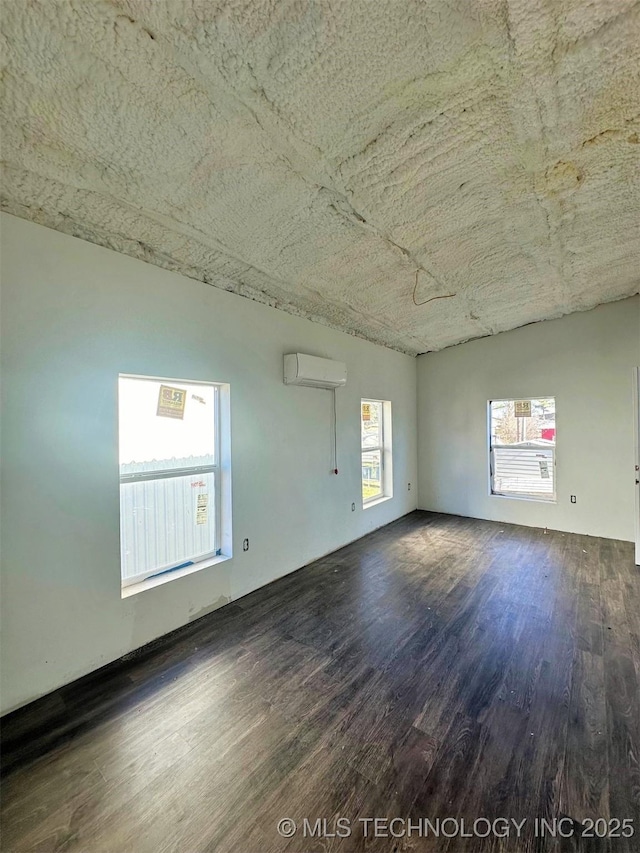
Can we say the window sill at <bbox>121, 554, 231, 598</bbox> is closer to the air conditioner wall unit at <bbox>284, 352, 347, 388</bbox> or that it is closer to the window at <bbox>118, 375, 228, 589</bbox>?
the window at <bbox>118, 375, 228, 589</bbox>

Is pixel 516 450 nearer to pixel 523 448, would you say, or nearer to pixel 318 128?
pixel 523 448

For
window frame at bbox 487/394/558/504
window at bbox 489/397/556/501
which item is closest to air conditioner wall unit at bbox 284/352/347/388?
window frame at bbox 487/394/558/504

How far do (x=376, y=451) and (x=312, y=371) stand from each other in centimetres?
218

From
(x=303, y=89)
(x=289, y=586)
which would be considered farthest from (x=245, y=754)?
(x=303, y=89)

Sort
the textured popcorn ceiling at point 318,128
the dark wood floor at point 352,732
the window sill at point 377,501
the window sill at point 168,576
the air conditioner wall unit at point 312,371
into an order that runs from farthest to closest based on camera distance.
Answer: the window sill at point 377,501 → the air conditioner wall unit at point 312,371 → the window sill at point 168,576 → the dark wood floor at point 352,732 → the textured popcorn ceiling at point 318,128

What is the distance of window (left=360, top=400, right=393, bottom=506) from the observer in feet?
16.0

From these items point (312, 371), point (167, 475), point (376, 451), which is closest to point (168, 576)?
point (167, 475)

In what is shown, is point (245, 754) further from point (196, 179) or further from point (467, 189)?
point (467, 189)

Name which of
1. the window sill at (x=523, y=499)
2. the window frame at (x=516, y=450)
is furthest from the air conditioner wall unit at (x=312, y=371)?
the window sill at (x=523, y=499)

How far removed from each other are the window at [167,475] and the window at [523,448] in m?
4.24

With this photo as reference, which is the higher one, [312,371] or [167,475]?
[312,371]

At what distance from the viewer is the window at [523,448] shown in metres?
4.75

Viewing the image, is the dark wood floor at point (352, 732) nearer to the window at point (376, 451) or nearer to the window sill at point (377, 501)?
the window sill at point (377, 501)

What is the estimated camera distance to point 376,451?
16.7ft
